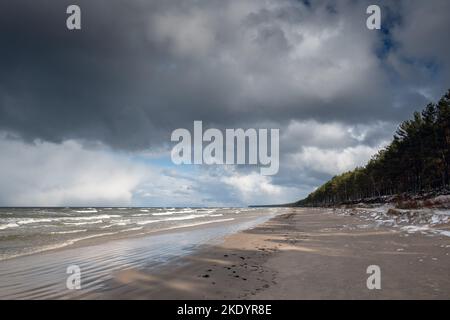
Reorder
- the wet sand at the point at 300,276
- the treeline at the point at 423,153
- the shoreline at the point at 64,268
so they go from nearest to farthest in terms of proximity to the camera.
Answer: the wet sand at the point at 300,276
the shoreline at the point at 64,268
the treeline at the point at 423,153

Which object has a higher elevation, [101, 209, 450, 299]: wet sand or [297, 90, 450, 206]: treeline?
[297, 90, 450, 206]: treeline

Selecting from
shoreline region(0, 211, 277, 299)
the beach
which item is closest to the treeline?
the beach

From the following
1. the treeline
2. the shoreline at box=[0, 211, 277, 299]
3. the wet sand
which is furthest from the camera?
the treeline

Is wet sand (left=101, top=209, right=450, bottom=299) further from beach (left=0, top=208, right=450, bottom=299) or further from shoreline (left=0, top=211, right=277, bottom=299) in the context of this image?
shoreline (left=0, top=211, right=277, bottom=299)

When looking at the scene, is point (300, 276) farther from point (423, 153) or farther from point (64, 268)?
point (423, 153)

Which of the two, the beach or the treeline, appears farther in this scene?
the treeline

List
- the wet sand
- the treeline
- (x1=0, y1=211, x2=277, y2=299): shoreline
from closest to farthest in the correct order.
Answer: the wet sand < (x1=0, y1=211, x2=277, y2=299): shoreline < the treeline

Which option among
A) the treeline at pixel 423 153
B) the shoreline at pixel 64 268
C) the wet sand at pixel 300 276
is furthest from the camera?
the treeline at pixel 423 153

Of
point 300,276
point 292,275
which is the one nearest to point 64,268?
point 292,275

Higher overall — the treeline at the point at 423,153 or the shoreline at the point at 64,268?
the treeline at the point at 423,153

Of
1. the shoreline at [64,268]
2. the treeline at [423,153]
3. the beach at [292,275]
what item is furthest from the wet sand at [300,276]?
the treeline at [423,153]

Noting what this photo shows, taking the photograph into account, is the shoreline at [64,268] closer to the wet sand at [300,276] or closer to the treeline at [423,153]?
the wet sand at [300,276]

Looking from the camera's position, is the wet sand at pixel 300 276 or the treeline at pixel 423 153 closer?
the wet sand at pixel 300 276
